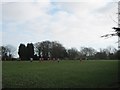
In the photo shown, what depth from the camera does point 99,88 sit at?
544 inches

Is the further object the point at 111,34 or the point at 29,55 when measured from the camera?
the point at 29,55

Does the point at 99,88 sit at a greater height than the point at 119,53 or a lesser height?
lesser

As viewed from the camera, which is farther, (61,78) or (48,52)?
(48,52)

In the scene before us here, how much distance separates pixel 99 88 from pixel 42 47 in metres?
111

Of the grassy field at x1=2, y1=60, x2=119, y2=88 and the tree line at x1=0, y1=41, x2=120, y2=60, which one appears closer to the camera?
the grassy field at x1=2, y1=60, x2=119, y2=88

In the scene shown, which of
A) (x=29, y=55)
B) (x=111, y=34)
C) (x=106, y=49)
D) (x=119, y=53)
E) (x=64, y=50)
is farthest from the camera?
(x=106, y=49)

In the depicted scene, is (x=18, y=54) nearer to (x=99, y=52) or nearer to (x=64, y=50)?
(x=64, y=50)

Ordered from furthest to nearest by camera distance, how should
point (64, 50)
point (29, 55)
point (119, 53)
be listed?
point (64, 50) → point (29, 55) → point (119, 53)

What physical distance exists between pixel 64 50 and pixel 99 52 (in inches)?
940

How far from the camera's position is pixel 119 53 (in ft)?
57.7

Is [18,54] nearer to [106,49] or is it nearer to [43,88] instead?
[106,49]

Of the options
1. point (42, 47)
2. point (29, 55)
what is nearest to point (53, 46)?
point (42, 47)

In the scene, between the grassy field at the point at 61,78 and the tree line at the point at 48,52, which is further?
the tree line at the point at 48,52

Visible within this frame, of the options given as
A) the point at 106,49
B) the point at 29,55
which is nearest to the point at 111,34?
the point at 29,55
